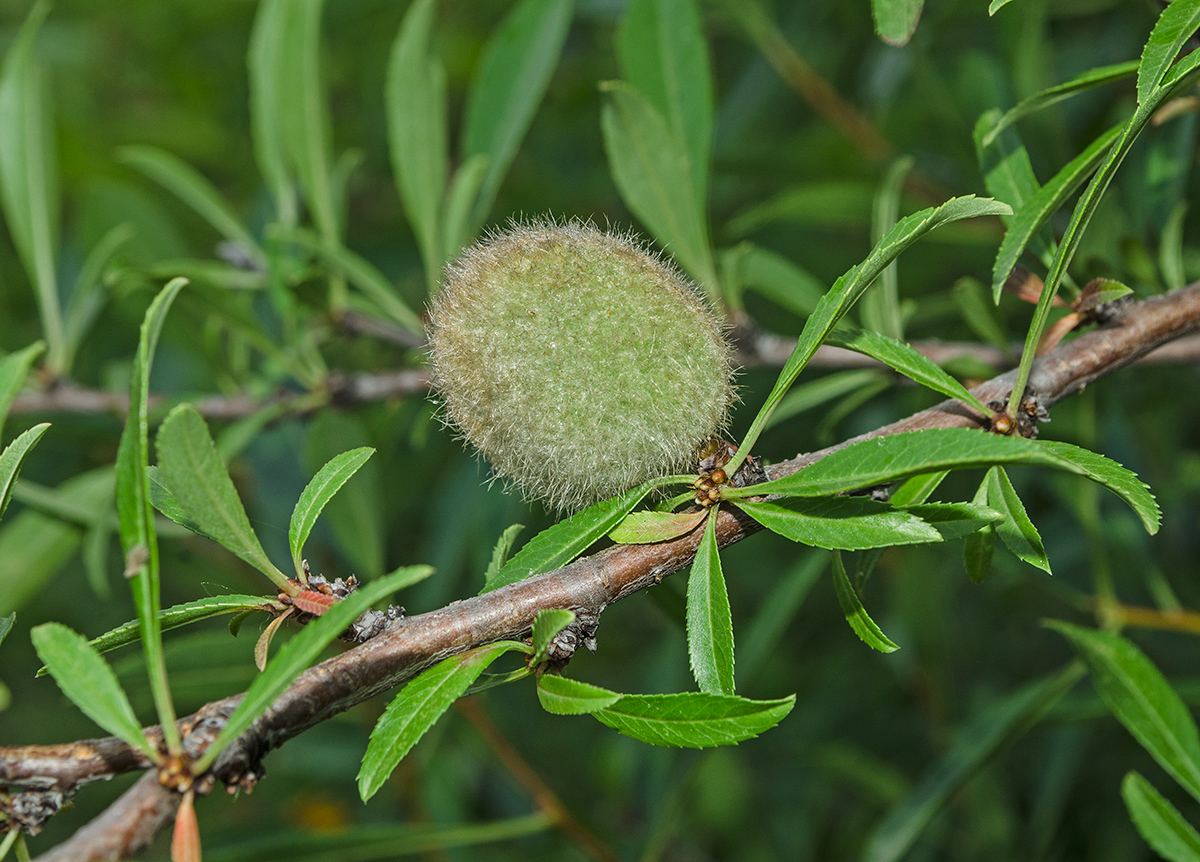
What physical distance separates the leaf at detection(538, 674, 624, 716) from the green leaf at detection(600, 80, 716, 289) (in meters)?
0.87

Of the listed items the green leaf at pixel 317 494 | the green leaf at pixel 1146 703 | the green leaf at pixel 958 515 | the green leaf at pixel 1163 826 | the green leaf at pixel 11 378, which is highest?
the green leaf at pixel 11 378

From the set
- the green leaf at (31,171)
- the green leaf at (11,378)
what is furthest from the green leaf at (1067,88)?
the green leaf at (31,171)

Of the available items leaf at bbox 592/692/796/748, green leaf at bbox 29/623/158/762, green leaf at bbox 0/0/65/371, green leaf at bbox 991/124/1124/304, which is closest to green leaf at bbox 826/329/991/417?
green leaf at bbox 991/124/1124/304

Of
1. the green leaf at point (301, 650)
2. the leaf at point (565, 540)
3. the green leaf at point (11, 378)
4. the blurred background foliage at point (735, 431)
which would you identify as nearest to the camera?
the green leaf at point (301, 650)

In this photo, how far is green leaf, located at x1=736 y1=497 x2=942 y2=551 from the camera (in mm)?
855

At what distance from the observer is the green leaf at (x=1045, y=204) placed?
102 centimetres

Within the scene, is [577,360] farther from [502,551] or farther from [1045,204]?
[1045,204]

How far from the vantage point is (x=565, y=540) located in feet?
3.19

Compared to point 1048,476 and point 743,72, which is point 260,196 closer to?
point 743,72

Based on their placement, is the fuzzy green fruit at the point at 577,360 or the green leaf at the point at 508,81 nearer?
the fuzzy green fruit at the point at 577,360

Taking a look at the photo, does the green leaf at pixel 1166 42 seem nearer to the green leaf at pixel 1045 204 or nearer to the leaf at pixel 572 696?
the green leaf at pixel 1045 204

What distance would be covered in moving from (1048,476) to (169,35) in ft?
10.9

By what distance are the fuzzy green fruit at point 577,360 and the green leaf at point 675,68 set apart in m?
0.69

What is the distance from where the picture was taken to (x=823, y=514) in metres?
0.92
